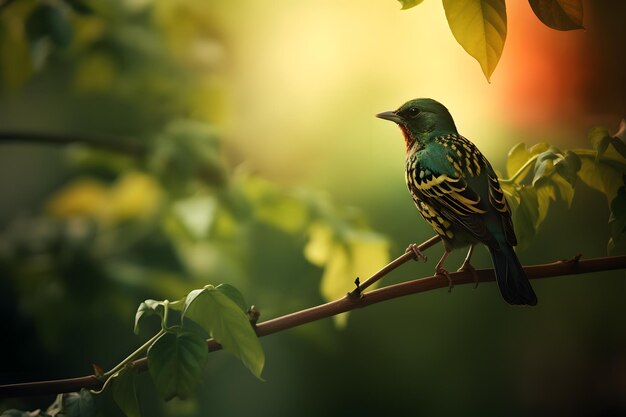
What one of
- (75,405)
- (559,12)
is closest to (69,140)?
(75,405)

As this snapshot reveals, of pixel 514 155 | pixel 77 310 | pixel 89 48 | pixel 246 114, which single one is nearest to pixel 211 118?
pixel 246 114

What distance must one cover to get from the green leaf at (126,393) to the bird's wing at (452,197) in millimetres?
162

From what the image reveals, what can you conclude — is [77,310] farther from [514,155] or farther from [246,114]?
[514,155]

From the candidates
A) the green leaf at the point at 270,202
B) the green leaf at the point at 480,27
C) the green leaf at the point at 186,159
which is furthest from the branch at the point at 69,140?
the green leaf at the point at 480,27

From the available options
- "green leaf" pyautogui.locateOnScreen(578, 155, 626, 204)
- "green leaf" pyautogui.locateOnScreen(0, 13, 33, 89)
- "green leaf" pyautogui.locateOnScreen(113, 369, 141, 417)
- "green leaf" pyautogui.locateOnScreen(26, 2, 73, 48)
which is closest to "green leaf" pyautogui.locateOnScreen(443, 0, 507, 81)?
"green leaf" pyautogui.locateOnScreen(578, 155, 626, 204)

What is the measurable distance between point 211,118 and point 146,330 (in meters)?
0.25

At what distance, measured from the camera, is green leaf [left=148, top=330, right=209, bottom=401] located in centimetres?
35

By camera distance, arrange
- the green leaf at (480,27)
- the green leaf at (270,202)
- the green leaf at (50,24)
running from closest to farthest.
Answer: the green leaf at (480,27) < the green leaf at (50,24) < the green leaf at (270,202)

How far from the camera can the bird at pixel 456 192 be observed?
363 millimetres

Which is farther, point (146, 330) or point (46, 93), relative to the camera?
point (46, 93)

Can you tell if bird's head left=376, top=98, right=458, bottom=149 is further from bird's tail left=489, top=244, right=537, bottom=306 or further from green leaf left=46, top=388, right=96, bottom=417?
green leaf left=46, top=388, right=96, bottom=417

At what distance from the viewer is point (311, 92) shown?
2.97 ft

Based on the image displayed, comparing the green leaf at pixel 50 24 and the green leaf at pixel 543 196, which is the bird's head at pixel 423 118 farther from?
the green leaf at pixel 50 24

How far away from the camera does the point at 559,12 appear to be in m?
0.33
